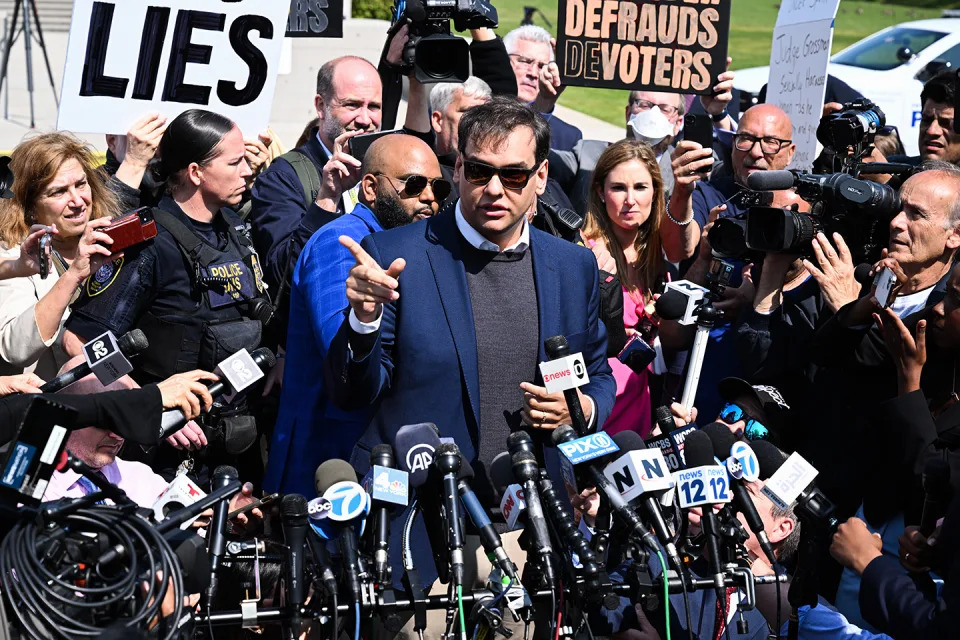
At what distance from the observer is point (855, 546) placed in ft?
11.8

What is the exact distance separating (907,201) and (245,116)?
9.44 feet

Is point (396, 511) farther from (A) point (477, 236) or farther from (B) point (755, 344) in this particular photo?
(B) point (755, 344)

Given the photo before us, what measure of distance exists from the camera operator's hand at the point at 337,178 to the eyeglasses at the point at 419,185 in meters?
0.45

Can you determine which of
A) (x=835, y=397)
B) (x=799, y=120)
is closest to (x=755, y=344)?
(x=835, y=397)

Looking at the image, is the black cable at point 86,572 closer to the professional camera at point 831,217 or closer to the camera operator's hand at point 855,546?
the camera operator's hand at point 855,546

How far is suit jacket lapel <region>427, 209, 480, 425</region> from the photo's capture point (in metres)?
3.96

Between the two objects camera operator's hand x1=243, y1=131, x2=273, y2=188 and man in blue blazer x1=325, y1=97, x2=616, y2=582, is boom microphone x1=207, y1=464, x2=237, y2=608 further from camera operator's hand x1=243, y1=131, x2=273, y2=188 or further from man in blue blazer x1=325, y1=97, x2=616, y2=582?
camera operator's hand x1=243, y1=131, x2=273, y2=188

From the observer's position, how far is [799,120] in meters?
6.70

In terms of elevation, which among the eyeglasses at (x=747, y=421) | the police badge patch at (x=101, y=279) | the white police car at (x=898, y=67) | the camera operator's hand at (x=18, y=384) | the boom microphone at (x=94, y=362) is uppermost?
the white police car at (x=898, y=67)

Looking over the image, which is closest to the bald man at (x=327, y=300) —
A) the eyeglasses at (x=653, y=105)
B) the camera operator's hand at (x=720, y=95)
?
the camera operator's hand at (x=720, y=95)

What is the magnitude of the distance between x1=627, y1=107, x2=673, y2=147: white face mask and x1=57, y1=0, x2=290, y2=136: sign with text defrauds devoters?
2.05 meters

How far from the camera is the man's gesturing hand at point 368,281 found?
3.55 m

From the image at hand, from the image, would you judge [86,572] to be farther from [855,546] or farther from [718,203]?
[718,203]

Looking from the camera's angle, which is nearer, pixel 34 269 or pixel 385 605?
pixel 385 605
